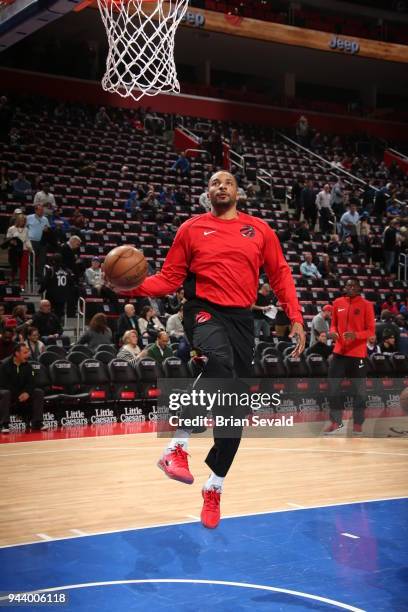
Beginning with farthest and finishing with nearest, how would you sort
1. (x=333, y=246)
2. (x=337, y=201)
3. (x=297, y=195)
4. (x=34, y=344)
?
(x=297, y=195) → (x=337, y=201) → (x=333, y=246) → (x=34, y=344)

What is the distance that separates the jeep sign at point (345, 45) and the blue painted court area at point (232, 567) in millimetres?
25391

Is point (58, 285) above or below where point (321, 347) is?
above

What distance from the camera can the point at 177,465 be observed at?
4699 mm

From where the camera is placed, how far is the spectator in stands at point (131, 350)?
40.0ft

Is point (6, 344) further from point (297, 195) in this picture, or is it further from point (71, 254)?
point (297, 195)

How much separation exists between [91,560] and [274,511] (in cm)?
195

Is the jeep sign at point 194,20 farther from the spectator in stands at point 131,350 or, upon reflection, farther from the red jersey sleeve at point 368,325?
the red jersey sleeve at point 368,325

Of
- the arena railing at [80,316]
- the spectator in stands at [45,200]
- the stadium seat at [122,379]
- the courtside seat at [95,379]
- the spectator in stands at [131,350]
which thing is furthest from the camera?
the spectator in stands at [45,200]

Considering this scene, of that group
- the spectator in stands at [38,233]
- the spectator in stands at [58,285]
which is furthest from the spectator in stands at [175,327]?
the spectator in stands at [38,233]

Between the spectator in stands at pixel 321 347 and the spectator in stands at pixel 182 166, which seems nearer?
the spectator in stands at pixel 321 347

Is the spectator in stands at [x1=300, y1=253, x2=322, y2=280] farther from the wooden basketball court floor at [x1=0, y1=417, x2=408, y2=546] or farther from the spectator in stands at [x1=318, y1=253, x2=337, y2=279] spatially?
the wooden basketball court floor at [x1=0, y1=417, x2=408, y2=546]

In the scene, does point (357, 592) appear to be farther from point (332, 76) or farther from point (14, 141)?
point (332, 76)

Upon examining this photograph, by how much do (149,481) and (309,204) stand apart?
14.6m

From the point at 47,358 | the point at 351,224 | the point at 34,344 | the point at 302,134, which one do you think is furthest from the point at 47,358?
the point at 302,134
